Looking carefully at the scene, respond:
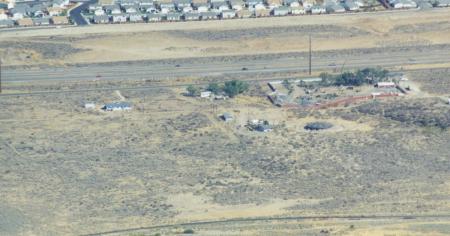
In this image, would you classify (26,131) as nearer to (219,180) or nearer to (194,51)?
(219,180)

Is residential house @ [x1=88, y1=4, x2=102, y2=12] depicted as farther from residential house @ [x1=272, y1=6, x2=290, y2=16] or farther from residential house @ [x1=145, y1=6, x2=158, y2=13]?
residential house @ [x1=272, y1=6, x2=290, y2=16]

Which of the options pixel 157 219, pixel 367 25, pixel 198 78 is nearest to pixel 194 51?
pixel 198 78

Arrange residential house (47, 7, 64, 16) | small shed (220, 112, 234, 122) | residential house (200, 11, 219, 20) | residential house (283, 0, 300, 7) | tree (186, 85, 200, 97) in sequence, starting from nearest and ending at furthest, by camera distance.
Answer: small shed (220, 112, 234, 122) < tree (186, 85, 200, 97) < residential house (200, 11, 219, 20) < residential house (47, 7, 64, 16) < residential house (283, 0, 300, 7)

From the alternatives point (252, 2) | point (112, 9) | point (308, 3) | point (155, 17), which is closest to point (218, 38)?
point (155, 17)

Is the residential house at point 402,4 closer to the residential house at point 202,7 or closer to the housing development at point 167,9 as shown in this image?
the housing development at point 167,9

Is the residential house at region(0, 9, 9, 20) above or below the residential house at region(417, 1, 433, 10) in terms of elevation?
above

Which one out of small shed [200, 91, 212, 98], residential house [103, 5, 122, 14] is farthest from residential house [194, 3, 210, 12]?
small shed [200, 91, 212, 98]
